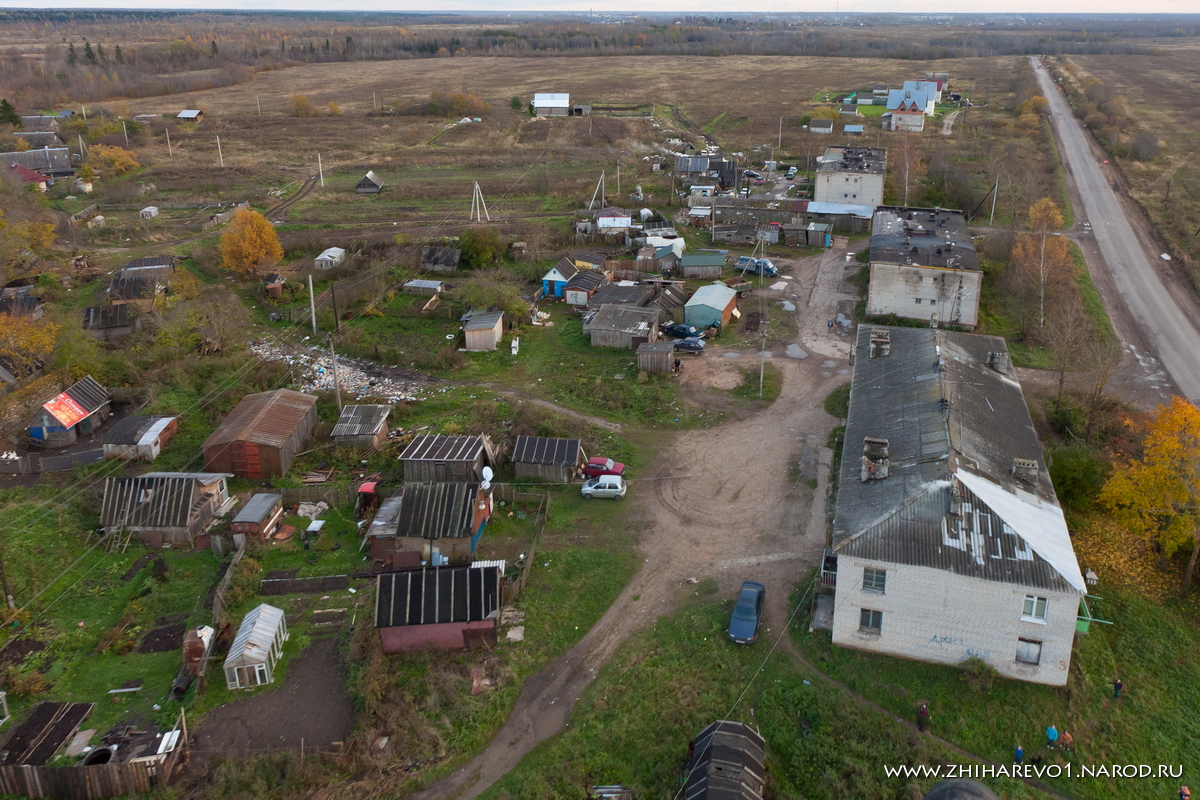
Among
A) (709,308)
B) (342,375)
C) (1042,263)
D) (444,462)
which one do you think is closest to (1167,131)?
(1042,263)

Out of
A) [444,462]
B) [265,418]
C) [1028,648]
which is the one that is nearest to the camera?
[1028,648]

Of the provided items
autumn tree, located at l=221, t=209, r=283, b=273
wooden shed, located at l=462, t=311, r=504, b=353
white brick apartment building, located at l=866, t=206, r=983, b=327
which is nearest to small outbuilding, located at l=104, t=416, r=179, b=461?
wooden shed, located at l=462, t=311, r=504, b=353

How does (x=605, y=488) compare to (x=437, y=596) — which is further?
(x=605, y=488)

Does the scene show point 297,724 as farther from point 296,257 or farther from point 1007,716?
point 296,257

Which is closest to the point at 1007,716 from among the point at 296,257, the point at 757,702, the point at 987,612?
the point at 987,612

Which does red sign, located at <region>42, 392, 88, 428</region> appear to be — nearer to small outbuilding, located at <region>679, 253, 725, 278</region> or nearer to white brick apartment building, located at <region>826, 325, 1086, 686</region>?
white brick apartment building, located at <region>826, 325, 1086, 686</region>

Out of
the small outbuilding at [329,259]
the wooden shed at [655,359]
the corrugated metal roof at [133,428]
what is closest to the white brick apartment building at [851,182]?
the wooden shed at [655,359]

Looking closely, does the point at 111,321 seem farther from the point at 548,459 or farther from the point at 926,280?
the point at 926,280
